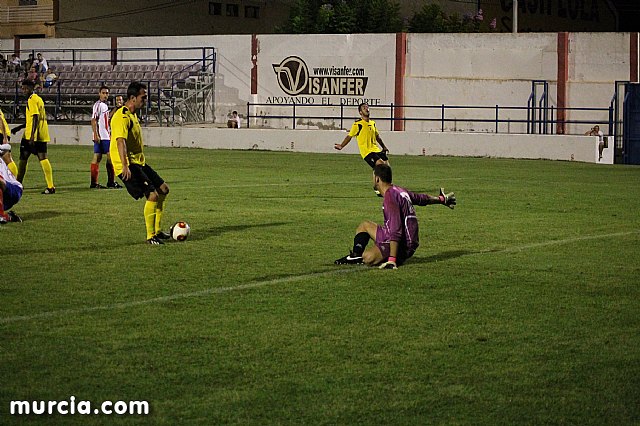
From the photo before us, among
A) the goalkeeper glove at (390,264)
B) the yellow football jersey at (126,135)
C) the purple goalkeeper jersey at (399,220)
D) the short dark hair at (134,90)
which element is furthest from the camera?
the yellow football jersey at (126,135)

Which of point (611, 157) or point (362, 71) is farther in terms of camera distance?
point (362, 71)

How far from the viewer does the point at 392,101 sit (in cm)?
4488

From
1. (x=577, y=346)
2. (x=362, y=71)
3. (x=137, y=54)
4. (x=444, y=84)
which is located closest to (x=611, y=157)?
(x=444, y=84)

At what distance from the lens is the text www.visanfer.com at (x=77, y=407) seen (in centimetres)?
605

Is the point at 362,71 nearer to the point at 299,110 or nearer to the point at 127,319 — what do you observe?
the point at 299,110

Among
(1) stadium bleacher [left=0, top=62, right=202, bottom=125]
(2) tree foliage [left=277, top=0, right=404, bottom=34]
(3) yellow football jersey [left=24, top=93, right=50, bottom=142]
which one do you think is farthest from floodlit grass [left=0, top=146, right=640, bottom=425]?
(2) tree foliage [left=277, top=0, right=404, bottom=34]

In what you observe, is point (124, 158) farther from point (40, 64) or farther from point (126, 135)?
point (40, 64)

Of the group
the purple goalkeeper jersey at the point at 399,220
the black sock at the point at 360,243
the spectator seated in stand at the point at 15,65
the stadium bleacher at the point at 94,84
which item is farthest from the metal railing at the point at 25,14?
the purple goalkeeper jersey at the point at 399,220

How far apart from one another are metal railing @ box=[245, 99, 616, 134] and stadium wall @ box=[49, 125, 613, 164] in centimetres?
183

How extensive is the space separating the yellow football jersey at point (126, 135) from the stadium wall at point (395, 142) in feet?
78.5

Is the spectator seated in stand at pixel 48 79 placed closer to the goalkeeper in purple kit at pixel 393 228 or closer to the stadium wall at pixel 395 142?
the stadium wall at pixel 395 142

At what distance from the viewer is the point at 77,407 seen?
613cm

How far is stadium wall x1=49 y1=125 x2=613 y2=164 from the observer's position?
117ft

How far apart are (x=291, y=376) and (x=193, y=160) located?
25036 millimetres
